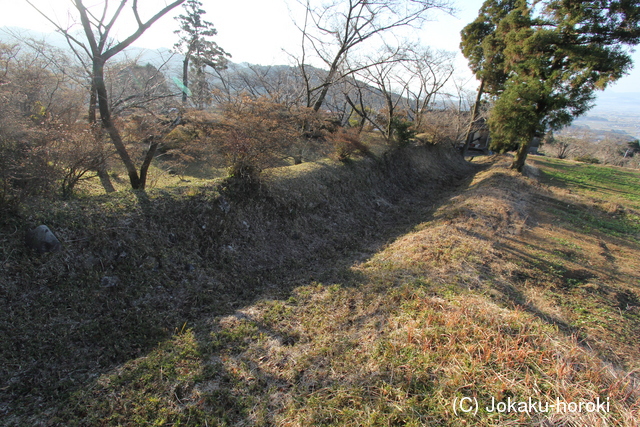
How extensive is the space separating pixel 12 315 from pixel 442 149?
23.3 metres

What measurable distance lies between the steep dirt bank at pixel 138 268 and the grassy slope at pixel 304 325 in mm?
23

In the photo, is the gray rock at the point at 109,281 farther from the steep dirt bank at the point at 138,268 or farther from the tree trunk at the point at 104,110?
the tree trunk at the point at 104,110

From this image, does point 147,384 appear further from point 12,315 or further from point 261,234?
point 261,234

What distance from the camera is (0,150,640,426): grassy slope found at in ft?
8.06

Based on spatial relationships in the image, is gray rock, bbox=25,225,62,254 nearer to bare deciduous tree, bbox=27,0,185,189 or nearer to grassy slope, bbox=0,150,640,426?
grassy slope, bbox=0,150,640,426

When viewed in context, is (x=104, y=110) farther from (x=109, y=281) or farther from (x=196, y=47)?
(x=196, y=47)

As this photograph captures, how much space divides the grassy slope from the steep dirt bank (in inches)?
0.9

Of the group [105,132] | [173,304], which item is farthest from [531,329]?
[105,132]

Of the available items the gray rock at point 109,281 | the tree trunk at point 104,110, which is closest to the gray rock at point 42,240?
the gray rock at point 109,281

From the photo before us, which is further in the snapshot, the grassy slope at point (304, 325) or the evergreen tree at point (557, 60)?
the evergreen tree at point (557, 60)

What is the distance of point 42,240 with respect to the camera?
11.3 feet

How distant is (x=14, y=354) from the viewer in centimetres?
270

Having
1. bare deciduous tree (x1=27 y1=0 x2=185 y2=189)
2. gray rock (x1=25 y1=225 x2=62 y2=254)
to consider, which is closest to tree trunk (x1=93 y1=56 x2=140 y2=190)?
bare deciduous tree (x1=27 y1=0 x2=185 y2=189)

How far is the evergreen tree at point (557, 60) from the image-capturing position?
37.4 ft
